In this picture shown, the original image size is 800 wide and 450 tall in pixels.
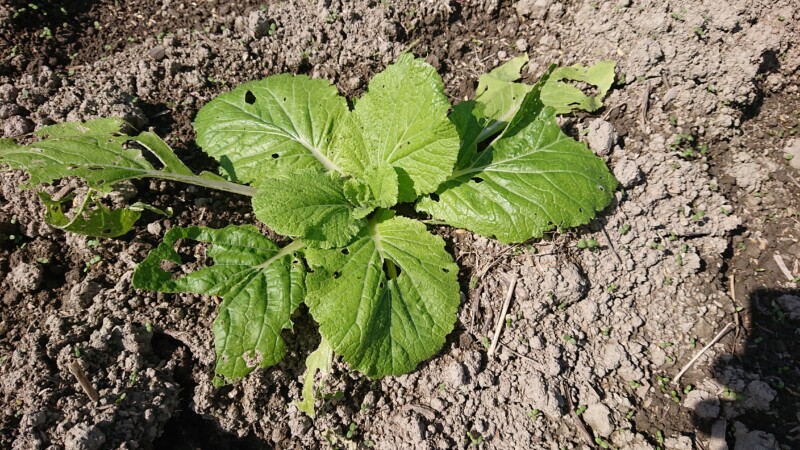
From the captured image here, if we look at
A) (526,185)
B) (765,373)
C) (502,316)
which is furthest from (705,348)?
(526,185)

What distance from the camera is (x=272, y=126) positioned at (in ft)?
10.0

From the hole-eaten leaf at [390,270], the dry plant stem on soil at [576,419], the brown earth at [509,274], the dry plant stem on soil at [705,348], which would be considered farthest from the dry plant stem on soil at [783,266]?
the hole-eaten leaf at [390,270]

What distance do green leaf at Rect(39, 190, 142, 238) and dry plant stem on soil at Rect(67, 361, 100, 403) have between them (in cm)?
67

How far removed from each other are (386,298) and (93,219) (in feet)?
5.18

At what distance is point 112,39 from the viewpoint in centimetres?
365

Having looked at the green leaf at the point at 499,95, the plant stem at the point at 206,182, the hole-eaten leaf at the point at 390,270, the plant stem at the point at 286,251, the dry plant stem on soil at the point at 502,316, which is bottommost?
the dry plant stem on soil at the point at 502,316

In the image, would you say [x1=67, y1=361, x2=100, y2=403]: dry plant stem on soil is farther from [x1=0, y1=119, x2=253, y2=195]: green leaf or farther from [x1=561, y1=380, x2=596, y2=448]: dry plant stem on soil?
[x1=561, y1=380, x2=596, y2=448]: dry plant stem on soil

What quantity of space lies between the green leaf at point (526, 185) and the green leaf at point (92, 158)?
1283mm

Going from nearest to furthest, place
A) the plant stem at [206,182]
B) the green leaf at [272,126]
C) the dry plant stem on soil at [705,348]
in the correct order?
the dry plant stem on soil at [705,348], the plant stem at [206,182], the green leaf at [272,126]

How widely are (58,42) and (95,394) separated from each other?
266 cm

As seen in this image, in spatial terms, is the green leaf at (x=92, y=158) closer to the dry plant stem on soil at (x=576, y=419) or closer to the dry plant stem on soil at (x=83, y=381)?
the dry plant stem on soil at (x=83, y=381)

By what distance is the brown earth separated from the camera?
2506 millimetres

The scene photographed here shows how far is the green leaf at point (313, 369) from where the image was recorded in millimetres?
2498

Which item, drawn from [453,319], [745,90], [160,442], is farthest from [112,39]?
[745,90]
